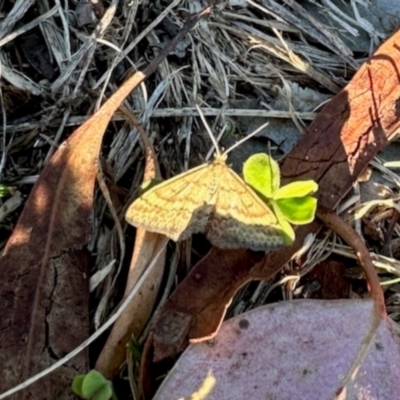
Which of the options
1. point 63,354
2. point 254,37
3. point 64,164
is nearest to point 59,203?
point 64,164

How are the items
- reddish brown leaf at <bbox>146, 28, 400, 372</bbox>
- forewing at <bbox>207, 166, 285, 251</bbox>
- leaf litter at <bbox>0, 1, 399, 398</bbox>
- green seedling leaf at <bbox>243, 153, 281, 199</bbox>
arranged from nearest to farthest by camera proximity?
forewing at <bbox>207, 166, 285, 251</bbox>, green seedling leaf at <bbox>243, 153, 281, 199</bbox>, reddish brown leaf at <bbox>146, 28, 400, 372</bbox>, leaf litter at <bbox>0, 1, 399, 398</bbox>

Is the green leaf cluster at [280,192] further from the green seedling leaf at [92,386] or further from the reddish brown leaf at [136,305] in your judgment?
the green seedling leaf at [92,386]

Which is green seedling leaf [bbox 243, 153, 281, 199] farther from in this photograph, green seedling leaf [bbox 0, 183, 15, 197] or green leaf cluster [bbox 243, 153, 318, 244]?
green seedling leaf [bbox 0, 183, 15, 197]

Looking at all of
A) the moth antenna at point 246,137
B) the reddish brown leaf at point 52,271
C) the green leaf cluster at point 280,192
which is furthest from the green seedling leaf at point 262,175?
the reddish brown leaf at point 52,271

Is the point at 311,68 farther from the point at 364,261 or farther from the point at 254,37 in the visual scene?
the point at 364,261

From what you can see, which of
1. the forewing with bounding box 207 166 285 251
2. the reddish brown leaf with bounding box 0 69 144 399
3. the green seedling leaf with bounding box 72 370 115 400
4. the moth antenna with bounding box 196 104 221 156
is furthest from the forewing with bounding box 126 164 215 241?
Answer: the green seedling leaf with bounding box 72 370 115 400

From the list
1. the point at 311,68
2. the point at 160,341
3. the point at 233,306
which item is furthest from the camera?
the point at 311,68
